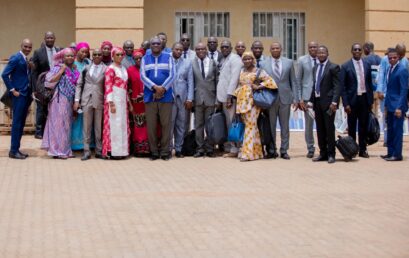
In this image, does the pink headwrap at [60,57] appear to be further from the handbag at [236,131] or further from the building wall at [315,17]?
A: the building wall at [315,17]

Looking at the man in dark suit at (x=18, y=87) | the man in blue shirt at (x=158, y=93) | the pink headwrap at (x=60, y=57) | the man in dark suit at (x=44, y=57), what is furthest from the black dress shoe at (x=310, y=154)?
the man in dark suit at (x=44, y=57)

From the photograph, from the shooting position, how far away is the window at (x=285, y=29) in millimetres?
20688

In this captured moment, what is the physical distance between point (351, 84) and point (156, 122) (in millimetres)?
3354

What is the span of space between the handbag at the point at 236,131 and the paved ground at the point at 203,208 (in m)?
0.52

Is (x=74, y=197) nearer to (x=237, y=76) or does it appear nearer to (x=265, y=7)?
(x=237, y=76)

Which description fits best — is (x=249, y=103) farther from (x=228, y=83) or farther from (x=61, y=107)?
(x=61, y=107)

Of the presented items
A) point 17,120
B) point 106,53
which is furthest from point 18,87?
point 106,53

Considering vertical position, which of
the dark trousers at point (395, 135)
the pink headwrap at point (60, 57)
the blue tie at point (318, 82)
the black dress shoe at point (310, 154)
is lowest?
the black dress shoe at point (310, 154)

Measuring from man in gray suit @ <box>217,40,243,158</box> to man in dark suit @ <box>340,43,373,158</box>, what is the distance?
5.86ft

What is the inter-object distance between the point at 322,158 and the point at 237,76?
6.50ft

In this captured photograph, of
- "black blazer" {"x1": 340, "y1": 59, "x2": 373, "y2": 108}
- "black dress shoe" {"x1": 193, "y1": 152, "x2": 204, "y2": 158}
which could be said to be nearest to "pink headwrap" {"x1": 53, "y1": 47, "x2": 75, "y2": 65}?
"black dress shoe" {"x1": 193, "y1": 152, "x2": 204, "y2": 158}

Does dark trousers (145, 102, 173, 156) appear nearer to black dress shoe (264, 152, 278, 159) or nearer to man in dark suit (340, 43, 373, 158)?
black dress shoe (264, 152, 278, 159)

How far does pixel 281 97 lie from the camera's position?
14203mm

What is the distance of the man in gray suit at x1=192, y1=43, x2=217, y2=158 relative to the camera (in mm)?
14312
